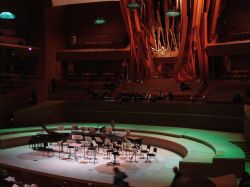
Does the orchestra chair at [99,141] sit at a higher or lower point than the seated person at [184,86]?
lower

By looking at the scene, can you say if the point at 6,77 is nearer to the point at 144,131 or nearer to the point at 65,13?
the point at 65,13

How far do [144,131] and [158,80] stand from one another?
642 cm

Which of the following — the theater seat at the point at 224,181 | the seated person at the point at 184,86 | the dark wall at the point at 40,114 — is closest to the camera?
the theater seat at the point at 224,181

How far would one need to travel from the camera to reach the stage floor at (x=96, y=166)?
8.73 m

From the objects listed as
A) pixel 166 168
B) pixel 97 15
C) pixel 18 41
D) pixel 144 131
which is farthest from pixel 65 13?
pixel 166 168

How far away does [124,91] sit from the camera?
66.7ft

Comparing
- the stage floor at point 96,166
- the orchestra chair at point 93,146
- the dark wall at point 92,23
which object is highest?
the dark wall at point 92,23

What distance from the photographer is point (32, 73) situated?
23.4 metres

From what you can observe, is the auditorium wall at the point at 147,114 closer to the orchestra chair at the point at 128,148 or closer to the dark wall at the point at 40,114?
the dark wall at the point at 40,114

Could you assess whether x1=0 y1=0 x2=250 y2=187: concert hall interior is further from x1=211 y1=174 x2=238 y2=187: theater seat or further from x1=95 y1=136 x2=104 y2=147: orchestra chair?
x1=211 y1=174 x2=238 y2=187: theater seat

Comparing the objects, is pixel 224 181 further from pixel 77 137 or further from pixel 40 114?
pixel 40 114

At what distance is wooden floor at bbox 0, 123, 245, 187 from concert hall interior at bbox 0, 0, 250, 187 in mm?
33

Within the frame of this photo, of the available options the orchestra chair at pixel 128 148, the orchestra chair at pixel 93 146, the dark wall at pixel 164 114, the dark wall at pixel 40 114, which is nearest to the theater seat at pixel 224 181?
the orchestra chair at pixel 93 146

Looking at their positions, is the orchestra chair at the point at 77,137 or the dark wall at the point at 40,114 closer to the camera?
the orchestra chair at the point at 77,137
